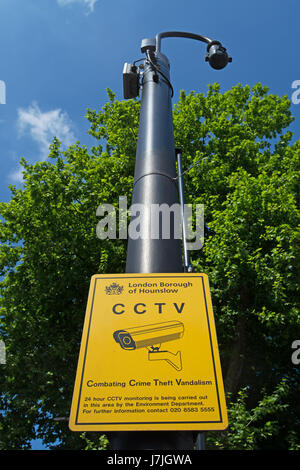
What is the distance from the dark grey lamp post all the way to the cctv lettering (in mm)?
267

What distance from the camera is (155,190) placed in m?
2.96

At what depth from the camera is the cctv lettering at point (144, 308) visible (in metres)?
2.35

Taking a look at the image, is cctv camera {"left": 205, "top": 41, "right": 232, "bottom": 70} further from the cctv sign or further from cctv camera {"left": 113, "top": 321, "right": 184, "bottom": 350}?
cctv camera {"left": 113, "top": 321, "right": 184, "bottom": 350}

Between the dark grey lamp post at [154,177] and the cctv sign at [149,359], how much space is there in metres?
0.09

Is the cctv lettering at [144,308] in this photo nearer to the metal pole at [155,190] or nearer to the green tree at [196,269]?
the metal pole at [155,190]

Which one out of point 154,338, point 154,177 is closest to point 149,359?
point 154,338

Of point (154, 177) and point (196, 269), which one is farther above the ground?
point (196, 269)

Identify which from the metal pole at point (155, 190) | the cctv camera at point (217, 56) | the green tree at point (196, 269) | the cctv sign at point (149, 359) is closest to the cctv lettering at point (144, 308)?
the cctv sign at point (149, 359)

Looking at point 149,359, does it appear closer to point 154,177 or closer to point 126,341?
point 126,341

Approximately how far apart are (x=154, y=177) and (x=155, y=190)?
0.20m

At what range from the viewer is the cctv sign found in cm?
190

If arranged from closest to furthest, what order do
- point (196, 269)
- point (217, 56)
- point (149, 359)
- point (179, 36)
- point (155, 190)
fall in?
point (149, 359) < point (155, 190) < point (217, 56) < point (179, 36) < point (196, 269)

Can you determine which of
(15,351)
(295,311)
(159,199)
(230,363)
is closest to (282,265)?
(295,311)

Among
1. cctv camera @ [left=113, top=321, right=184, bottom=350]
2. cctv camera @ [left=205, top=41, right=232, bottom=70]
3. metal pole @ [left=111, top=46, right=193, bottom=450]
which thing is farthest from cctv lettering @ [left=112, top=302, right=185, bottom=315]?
cctv camera @ [left=205, top=41, right=232, bottom=70]
